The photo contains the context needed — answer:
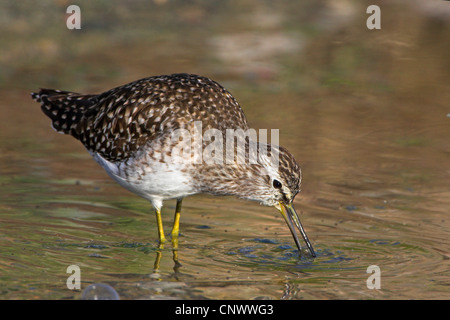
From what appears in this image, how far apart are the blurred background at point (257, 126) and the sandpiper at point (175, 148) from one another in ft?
2.19

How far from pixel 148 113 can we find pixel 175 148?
63 cm

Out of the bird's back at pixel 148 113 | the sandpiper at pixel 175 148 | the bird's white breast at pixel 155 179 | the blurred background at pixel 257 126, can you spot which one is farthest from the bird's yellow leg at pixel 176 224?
the bird's back at pixel 148 113

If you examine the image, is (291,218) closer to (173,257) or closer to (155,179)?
(173,257)

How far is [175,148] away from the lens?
8.57 m

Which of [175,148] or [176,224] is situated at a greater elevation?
[175,148]

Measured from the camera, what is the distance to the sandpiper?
8.62 metres

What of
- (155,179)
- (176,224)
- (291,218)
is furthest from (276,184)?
(176,224)

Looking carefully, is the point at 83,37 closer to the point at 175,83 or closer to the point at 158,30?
the point at 158,30

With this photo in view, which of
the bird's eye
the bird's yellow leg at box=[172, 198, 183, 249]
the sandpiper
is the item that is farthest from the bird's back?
the bird's yellow leg at box=[172, 198, 183, 249]

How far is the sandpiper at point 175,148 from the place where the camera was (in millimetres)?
8625

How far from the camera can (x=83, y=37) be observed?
17.3 meters

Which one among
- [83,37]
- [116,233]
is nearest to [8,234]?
[116,233]

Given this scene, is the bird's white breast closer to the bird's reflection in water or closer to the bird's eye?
the bird's reflection in water
